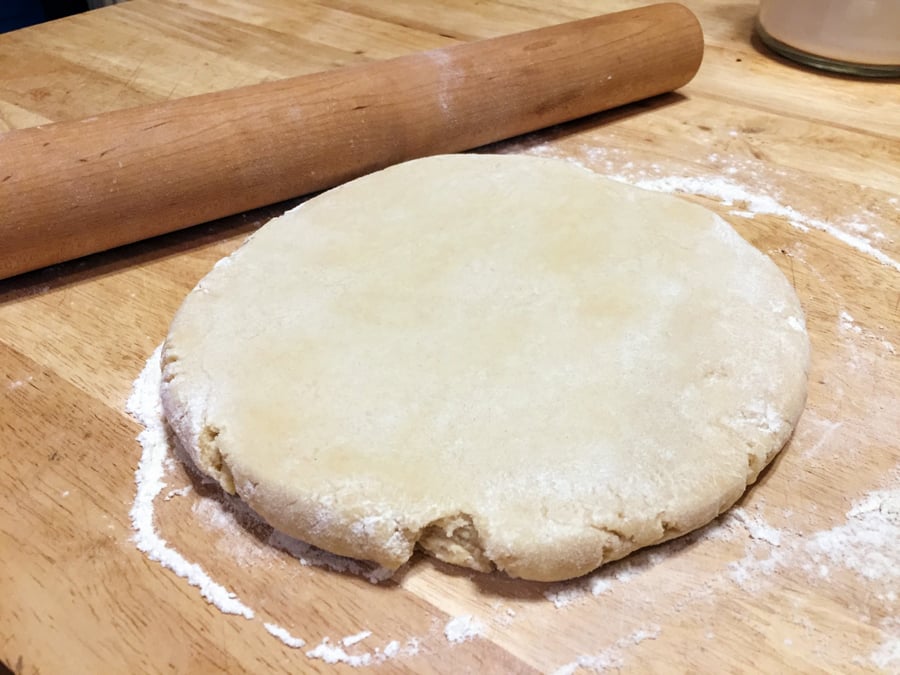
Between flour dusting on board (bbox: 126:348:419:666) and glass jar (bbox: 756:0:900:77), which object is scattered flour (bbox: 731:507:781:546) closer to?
flour dusting on board (bbox: 126:348:419:666)

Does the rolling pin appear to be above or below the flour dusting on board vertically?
above

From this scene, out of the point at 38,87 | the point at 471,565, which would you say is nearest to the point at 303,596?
the point at 471,565

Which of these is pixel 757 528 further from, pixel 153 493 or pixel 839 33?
pixel 839 33

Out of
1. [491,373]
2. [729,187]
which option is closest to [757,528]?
[491,373]

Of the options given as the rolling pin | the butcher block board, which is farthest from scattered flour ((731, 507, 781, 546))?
the rolling pin

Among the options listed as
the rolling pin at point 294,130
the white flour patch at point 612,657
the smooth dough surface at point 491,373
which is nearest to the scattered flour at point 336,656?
the smooth dough surface at point 491,373

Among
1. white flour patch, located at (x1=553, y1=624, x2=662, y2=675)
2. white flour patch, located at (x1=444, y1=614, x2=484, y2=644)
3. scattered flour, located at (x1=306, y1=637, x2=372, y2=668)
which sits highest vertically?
white flour patch, located at (x1=553, y1=624, x2=662, y2=675)

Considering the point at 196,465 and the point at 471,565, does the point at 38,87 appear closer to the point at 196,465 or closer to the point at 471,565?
the point at 196,465
